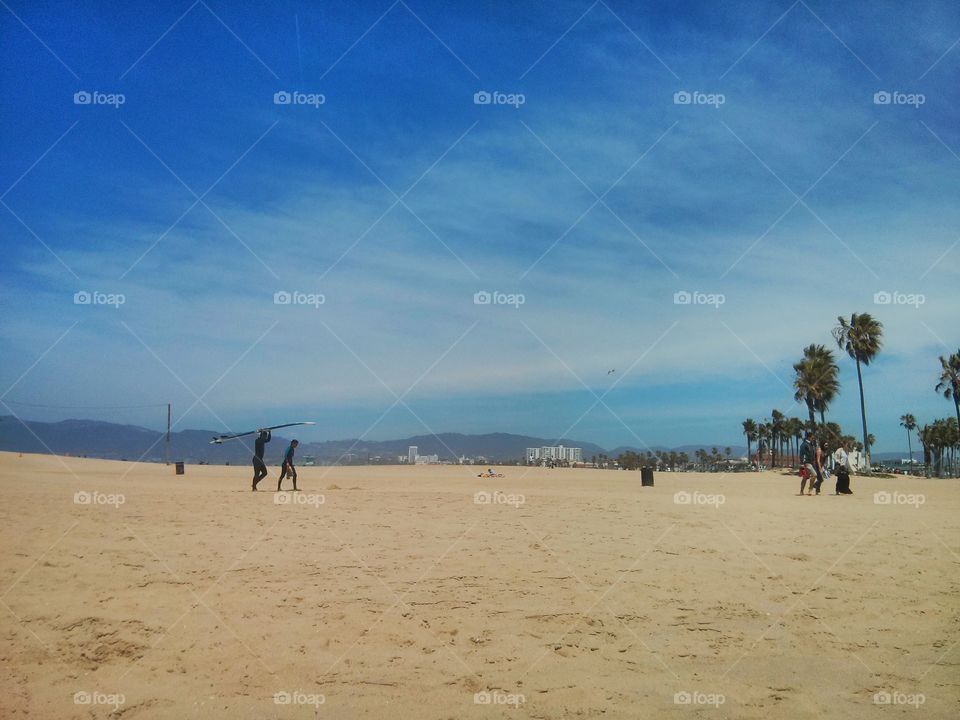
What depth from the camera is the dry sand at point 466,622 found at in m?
6.22

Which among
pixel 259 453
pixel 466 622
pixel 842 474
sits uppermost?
pixel 259 453

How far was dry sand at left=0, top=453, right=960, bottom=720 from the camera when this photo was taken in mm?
6223

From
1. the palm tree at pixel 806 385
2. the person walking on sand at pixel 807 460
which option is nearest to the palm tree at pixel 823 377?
the palm tree at pixel 806 385

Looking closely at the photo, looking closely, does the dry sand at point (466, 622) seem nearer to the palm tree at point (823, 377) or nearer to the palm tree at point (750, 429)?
the palm tree at point (823, 377)

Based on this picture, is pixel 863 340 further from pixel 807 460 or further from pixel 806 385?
pixel 807 460

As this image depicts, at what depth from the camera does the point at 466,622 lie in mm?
7770

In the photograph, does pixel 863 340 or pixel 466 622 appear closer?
pixel 466 622

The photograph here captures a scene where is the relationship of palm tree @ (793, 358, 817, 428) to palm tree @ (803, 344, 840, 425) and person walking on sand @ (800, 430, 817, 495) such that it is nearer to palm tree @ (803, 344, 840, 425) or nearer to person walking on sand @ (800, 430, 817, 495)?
palm tree @ (803, 344, 840, 425)

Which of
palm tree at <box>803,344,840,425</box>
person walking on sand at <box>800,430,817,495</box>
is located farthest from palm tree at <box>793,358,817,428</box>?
person walking on sand at <box>800,430,817,495</box>

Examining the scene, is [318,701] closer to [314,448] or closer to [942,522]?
[942,522]

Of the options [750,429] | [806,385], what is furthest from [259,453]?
[750,429]

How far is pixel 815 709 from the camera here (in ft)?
19.8

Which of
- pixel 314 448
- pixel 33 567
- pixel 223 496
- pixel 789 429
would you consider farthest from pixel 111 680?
pixel 314 448

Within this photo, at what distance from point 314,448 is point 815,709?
118778 millimetres
